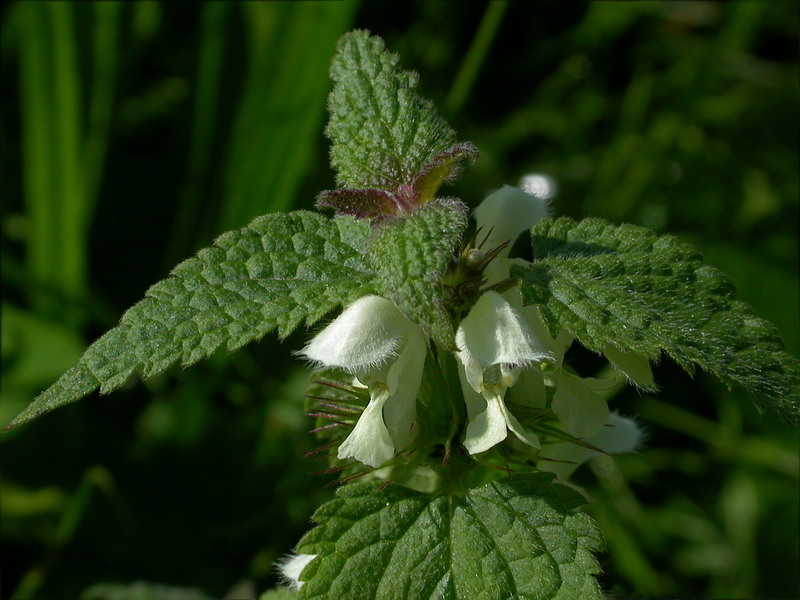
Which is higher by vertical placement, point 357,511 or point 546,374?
point 546,374

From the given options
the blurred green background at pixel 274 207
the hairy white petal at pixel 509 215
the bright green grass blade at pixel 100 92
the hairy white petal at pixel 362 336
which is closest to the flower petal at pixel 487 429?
the hairy white petal at pixel 362 336

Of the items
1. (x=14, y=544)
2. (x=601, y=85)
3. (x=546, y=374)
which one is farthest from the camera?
(x=601, y=85)

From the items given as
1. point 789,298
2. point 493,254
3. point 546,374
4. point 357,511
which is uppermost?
point 493,254

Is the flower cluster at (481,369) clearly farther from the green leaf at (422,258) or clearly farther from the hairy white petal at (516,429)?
the green leaf at (422,258)

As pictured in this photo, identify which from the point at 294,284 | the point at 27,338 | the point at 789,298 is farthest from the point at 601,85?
the point at 294,284

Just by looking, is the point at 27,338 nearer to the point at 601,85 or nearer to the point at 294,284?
the point at 294,284

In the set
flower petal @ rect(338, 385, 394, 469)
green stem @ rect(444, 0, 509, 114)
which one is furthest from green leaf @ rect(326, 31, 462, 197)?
green stem @ rect(444, 0, 509, 114)
